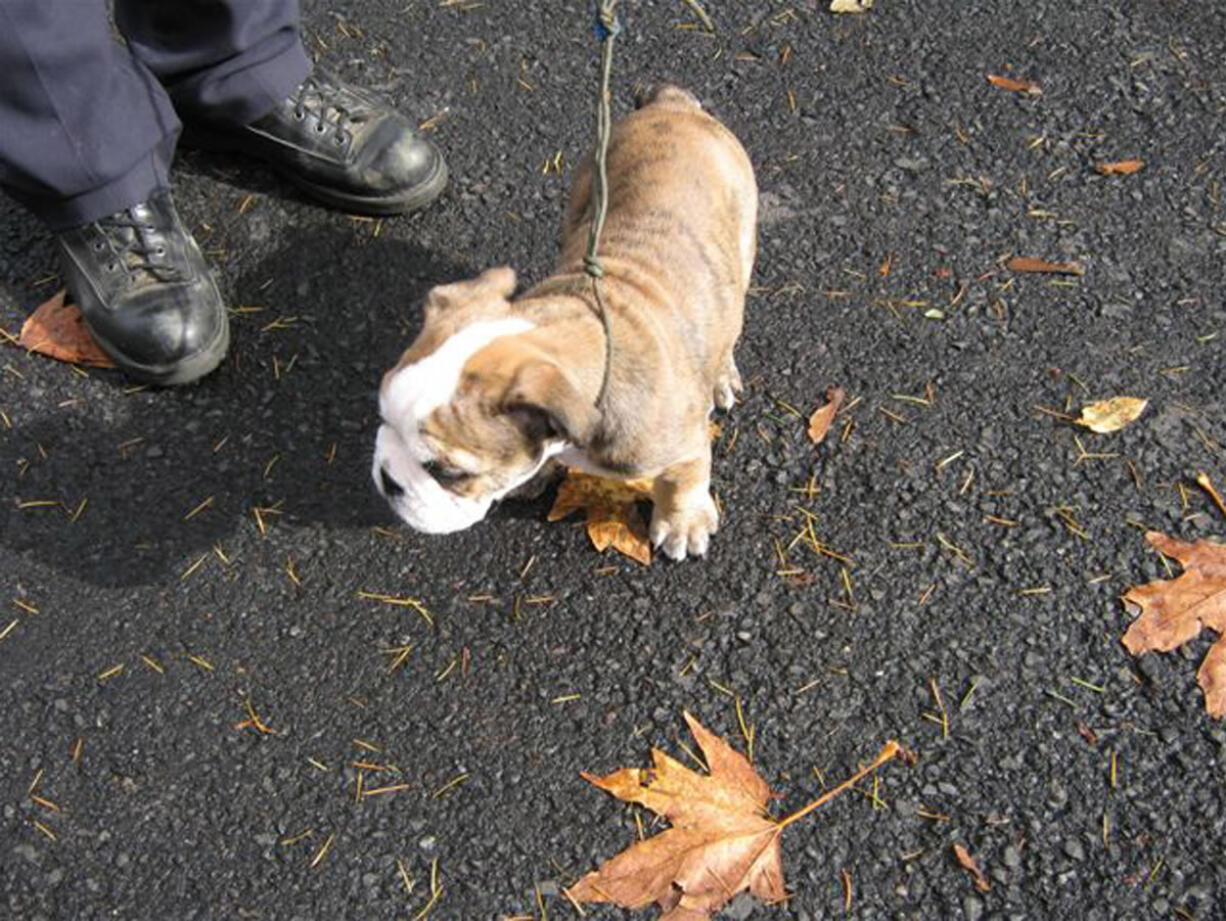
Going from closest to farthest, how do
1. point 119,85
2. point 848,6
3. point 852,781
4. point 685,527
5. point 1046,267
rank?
point 852,781
point 685,527
point 119,85
point 1046,267
point 848,6

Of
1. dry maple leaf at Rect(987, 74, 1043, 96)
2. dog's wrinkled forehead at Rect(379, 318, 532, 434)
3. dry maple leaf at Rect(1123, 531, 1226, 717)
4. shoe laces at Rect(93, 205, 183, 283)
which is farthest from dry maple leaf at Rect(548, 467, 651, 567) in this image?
dry maple leaf at Rect(987, 74, 1043, 96)

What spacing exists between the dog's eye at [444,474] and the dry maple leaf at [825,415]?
1.41 m

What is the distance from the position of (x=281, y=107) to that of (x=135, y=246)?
2.66 feet

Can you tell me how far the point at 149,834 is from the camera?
10.6ft

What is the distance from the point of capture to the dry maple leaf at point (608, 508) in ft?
12.4

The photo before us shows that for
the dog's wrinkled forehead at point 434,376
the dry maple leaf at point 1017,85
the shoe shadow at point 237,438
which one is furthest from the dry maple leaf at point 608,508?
the dry maple leaf at point 1017,85

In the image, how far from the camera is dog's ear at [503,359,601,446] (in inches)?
112

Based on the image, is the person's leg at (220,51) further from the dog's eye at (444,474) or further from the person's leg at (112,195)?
the dog's eye at (444,474)

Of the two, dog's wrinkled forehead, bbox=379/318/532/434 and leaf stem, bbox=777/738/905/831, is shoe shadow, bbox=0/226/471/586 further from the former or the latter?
leaf stem, bbox=777/738/905/831

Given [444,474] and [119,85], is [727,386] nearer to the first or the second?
[444,474]

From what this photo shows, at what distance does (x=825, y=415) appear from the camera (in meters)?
4.05

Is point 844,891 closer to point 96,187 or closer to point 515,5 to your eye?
point 96,187

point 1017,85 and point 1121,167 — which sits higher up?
point 1017,85

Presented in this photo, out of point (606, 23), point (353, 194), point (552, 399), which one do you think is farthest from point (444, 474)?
point (353, 194)
